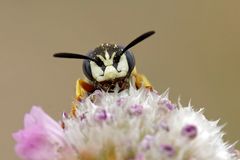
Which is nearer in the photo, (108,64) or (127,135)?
(127,135)

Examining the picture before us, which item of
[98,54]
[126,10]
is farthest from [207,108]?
[98,54]

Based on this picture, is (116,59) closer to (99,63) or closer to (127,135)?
(99,63)

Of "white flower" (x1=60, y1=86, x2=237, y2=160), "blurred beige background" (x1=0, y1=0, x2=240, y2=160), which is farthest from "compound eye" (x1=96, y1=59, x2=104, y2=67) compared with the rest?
"blurred beige background" (x1=0, y1=0, x2=240, y2=160)

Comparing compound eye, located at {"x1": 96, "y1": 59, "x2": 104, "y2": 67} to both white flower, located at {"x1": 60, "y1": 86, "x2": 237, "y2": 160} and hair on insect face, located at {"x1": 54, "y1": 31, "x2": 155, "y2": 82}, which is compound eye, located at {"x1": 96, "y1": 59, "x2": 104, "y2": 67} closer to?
hair on insect face, located at {"x1": 54, "y1": 31, "x2": 155, "y2": 82}

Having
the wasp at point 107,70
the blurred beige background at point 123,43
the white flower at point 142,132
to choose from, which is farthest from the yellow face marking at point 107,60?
the blurred beige background at point 123,43

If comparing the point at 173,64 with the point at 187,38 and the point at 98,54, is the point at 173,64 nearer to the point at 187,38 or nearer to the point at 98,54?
the point at 187,38

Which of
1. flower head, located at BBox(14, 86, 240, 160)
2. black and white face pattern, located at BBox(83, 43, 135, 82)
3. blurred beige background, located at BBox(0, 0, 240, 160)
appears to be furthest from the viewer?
blurred beige background, located at BBox(0, 0, 240, 160)

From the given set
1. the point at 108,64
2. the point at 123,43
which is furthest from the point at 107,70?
the point at 123,43
